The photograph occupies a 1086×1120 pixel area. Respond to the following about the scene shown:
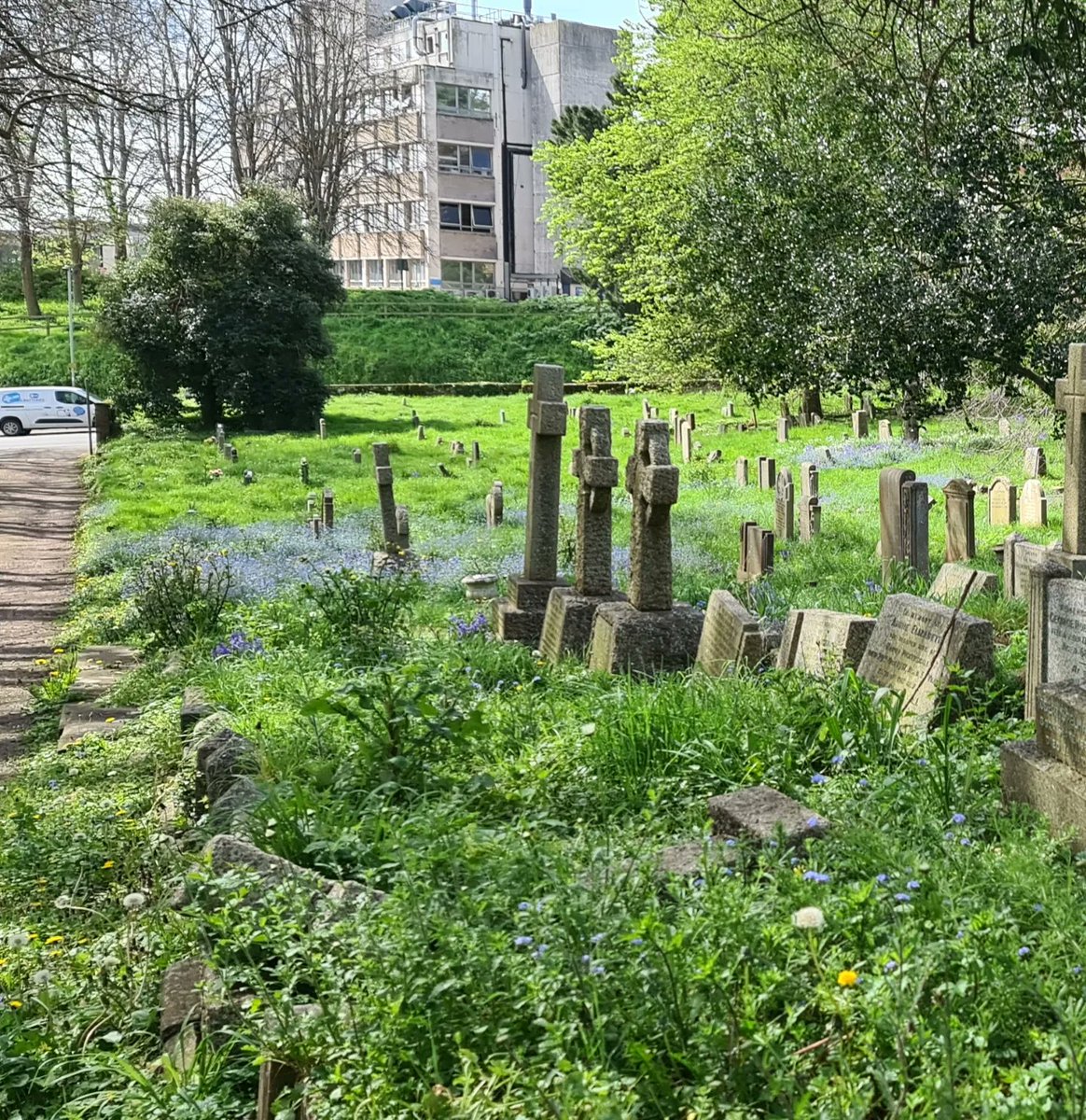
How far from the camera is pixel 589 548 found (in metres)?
8.66

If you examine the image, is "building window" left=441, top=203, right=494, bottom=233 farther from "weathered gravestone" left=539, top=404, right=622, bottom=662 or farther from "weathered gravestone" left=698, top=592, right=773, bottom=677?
"weathered gravestone" left=698, top=592, right=773, bottom=677

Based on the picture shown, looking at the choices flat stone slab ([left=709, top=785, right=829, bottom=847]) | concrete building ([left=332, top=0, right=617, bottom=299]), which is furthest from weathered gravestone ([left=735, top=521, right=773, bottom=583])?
concrete building ([left=332, top=0, right=617, bottom=299])

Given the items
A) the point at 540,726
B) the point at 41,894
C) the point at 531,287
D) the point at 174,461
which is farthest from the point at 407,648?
the point at 531,287

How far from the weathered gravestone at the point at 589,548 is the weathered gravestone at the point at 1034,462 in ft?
39.5

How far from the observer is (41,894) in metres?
5.39

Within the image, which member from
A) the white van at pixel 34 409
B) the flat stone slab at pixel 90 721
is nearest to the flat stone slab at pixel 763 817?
the flat stone slab at pixel 90 721

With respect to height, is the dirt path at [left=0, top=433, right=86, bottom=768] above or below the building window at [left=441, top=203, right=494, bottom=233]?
below

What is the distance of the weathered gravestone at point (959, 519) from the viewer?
1192cm

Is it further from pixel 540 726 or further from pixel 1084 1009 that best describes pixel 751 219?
pixel 1084 1009

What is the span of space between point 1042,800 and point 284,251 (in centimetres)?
3020

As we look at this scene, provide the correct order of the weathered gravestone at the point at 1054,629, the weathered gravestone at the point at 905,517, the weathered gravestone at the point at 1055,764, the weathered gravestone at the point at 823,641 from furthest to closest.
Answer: the weathered gravestone at the point at 905,517 → the weathered gravestone at the point at 823,641 → the weathered gravestone at the point at 1054,629 → the weathered gravestone at the point at 1055,764

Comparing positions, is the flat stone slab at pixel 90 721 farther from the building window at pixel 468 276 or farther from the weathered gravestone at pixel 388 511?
the building window at pixel 468 276

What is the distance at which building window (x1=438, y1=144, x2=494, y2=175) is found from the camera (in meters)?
64.9

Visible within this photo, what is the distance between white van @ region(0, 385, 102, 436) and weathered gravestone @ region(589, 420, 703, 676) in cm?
3366
